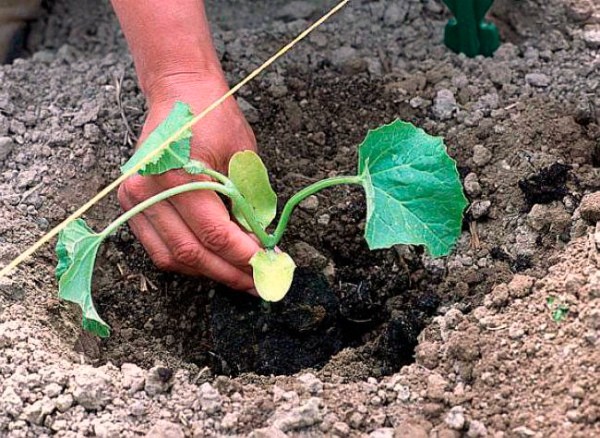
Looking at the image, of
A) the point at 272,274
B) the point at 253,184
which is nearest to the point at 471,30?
the point at 253,184

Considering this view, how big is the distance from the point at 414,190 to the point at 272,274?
0.84ft

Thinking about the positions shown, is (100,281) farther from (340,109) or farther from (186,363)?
(340,109)

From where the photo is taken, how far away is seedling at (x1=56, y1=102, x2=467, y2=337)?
1324mm

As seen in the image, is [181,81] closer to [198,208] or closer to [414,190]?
[198,208]

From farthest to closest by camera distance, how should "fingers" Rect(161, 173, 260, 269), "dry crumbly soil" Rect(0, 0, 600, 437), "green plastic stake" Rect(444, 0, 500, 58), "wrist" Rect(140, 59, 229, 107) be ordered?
"green plastic stake" Rect(444, 0, 500, 58)
"wrist" Rect(140, 59, 229, 107)
"fingers" Rect(161, 173, 260, 269)
"dry crumbly soil" Rect(0, 0, 600, 437)

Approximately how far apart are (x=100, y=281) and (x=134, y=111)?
398 mm

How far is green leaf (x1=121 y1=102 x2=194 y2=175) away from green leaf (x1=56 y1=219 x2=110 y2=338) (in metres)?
0.12

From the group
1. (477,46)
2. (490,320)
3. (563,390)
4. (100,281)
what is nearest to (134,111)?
(100,281)

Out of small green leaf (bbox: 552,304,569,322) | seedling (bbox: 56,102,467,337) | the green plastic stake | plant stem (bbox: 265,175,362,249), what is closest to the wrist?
seedling (bbox: 56,102,467,337)

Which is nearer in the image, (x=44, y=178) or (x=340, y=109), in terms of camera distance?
(x=44, y=178)

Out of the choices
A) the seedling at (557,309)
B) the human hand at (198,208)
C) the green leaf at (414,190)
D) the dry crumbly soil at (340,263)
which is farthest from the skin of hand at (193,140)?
the seedling at (557,309)

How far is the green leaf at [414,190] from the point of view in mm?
1339

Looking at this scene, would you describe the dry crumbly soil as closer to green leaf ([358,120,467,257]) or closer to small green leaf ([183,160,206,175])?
green leaf ([358,120,467,257])

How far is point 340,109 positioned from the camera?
185 cm
